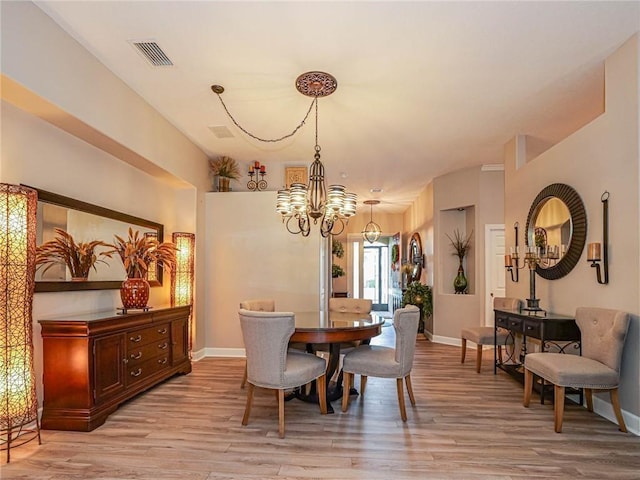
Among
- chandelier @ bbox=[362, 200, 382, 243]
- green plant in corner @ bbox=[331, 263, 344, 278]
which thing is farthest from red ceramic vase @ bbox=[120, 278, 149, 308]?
green plant in corner @ bbox=[331, 263, 344, 278]

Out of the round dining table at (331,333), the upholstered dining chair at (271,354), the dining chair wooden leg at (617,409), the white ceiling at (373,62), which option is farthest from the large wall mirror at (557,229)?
the upholstered dining chair at (271,354)

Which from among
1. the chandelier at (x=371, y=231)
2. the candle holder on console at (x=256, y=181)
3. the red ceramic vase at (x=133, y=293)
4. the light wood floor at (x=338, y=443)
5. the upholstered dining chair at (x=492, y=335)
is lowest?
the light wood floor at (x=338, y=443)

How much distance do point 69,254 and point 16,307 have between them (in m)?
0.88

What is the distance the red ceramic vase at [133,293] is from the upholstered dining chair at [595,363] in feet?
11.8

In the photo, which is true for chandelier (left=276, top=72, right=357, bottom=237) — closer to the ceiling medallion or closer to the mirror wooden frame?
the ceiling medallion

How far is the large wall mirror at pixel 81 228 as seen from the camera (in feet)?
10.6

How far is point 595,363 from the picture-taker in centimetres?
309

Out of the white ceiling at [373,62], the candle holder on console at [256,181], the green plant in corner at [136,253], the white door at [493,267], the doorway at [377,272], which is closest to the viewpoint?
the white ceiling at [373,62]

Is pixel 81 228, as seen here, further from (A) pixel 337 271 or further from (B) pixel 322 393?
(A) pixel 337 271

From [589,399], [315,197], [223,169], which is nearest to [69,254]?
[315,197]

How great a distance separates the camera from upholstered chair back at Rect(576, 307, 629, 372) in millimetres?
2959

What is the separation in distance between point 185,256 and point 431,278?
4.57 meters

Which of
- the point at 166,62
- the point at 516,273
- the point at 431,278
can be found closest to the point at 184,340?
the point at 166,62

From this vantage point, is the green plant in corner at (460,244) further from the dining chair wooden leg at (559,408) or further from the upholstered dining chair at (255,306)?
the dining chair wooden leg at (559,408)
